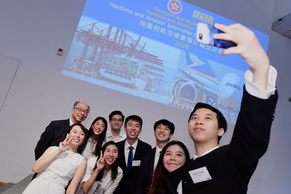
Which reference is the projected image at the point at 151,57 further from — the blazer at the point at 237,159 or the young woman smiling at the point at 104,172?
the blazer at the point at 237,159

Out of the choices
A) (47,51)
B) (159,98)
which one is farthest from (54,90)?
(159,98)

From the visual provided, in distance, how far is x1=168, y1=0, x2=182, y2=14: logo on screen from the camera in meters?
4.01

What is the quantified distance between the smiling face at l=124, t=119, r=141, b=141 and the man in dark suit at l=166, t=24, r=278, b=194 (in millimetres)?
1569

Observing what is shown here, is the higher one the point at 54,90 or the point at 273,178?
the point at 54,90

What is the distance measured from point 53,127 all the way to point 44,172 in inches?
27.7

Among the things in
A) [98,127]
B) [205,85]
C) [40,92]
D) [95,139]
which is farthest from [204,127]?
[40,92]

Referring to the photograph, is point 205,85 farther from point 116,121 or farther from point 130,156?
point 130,156

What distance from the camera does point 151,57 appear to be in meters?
3.80

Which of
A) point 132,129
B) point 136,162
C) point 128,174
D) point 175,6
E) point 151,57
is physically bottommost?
point 128,174

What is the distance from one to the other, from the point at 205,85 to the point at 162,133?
162 cm

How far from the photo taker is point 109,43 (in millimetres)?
3748

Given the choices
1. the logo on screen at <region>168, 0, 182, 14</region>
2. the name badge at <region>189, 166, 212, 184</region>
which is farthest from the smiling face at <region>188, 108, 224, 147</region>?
the logo on screen at <region>168, 0, 182, 14</region>

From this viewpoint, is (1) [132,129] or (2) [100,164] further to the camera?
(1) [132,129]

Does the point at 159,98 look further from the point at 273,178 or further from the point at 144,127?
the point at 273,178
